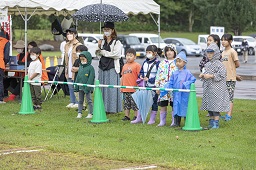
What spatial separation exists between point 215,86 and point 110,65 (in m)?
2.83

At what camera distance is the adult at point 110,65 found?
13898mm

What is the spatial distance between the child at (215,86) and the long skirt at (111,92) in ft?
8.38

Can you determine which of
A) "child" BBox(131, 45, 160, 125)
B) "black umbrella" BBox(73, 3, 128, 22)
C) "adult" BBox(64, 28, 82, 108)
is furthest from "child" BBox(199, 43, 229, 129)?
"adult" BBox(64, 28, 82, 108)

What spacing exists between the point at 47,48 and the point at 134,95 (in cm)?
4294

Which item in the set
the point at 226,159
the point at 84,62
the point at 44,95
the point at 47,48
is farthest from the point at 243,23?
the point at 226,159

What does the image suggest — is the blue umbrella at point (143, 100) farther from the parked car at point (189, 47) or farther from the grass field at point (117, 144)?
the parked car at point (189, 47)

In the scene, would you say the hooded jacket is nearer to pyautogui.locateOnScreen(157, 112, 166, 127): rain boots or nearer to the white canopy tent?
pyautogui.locateOnScreen(157, 112, 166, 127): rain boots

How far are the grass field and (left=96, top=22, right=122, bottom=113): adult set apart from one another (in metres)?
0.34

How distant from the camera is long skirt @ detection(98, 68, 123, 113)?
14.1m

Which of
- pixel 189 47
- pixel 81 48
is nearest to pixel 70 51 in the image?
pixel 81 48

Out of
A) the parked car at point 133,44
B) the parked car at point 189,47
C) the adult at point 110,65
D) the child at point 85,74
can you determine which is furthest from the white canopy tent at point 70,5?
the parked car at point 189,47

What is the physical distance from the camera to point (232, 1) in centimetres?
6488

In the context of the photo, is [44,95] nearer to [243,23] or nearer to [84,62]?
[84,62]

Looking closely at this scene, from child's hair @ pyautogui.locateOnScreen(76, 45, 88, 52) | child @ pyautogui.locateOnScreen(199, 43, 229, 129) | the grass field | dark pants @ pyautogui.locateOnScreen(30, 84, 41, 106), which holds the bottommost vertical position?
the grass field
